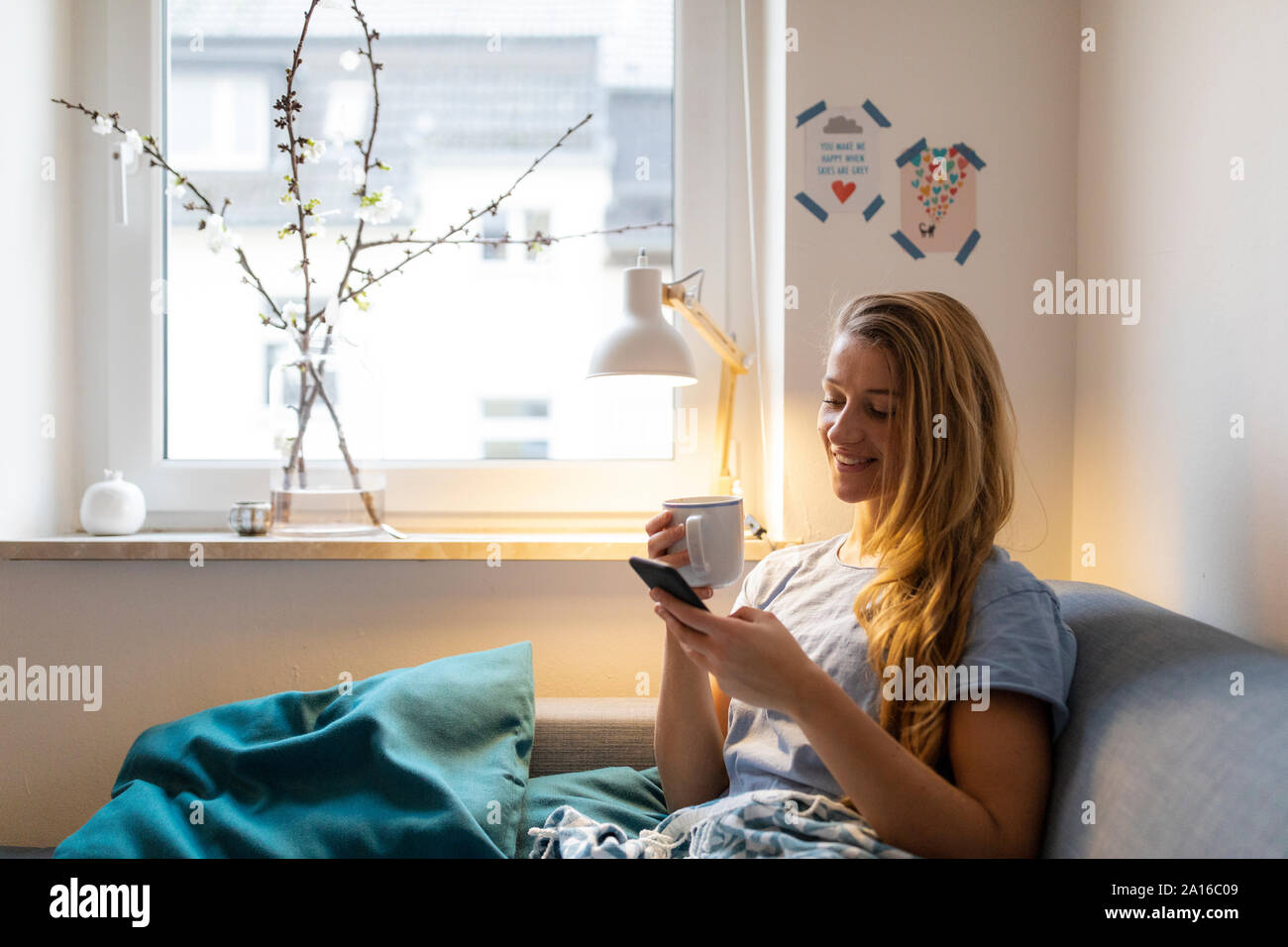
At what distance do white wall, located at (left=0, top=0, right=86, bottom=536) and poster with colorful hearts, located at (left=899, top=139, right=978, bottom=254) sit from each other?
5.51 feet

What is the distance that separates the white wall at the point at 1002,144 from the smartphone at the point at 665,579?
80 centimetres

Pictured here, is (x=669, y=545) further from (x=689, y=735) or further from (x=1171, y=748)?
(x=1171, y=748)

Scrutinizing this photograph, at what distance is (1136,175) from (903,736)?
998mm

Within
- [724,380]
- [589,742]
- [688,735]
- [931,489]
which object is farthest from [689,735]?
[724,380]

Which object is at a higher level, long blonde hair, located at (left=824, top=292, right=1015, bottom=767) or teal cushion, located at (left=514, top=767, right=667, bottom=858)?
long blonde hair, located at (left=824, top=292, right=1015, bottom=767)

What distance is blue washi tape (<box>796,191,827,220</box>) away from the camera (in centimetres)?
169

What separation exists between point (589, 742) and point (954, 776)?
2.25 ft

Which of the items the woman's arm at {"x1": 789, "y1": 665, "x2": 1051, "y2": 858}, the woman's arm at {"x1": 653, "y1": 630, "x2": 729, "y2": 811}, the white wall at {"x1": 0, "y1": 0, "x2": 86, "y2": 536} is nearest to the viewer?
the woman's arm at {"x1": 789, "y1": 665, "x2": 1051, "y2": 858}

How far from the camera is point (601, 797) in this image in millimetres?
1325

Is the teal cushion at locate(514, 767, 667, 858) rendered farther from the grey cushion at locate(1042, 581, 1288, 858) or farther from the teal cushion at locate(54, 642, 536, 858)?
the grey cushion at locate(1042, 581, 1288, 858)

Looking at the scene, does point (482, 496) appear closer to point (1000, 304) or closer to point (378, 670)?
point (378, 670)

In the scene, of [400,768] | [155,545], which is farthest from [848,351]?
[155,545]

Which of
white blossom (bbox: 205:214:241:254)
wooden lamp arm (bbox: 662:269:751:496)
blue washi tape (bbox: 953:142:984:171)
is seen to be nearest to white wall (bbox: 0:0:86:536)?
white blossom (bbox: 205:214:241:254)

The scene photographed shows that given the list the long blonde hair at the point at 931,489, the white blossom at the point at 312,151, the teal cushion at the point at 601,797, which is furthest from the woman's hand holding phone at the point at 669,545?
the white blossom at the point at 312,151
